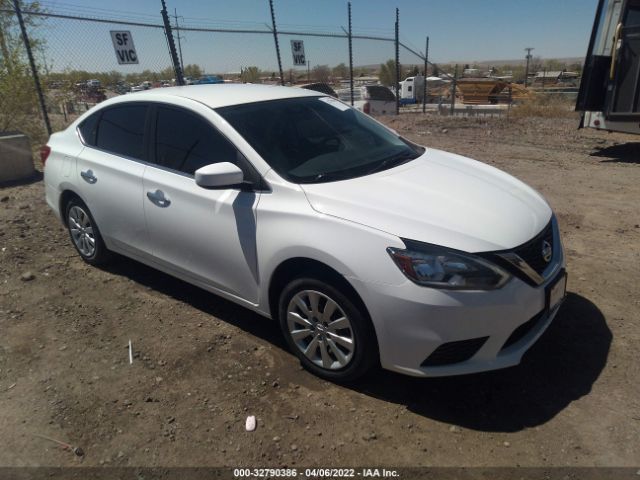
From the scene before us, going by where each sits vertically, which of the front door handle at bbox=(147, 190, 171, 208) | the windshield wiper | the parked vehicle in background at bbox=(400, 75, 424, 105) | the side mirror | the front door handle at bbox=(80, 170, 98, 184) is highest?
the side mirror

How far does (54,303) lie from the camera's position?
4062 mm

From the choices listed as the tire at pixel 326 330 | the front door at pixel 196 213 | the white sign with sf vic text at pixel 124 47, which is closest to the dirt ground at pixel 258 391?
the tire at pixel 326 330

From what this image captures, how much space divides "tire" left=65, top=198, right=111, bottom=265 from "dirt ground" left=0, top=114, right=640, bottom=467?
21 centimetres

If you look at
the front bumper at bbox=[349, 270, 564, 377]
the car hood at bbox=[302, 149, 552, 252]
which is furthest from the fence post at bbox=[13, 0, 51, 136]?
the front bumper at bbox=[349, 270, 564, 377]

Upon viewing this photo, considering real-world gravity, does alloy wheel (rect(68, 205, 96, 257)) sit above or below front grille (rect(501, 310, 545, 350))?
above

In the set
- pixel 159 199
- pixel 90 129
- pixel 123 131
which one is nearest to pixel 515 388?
pixel 159 199

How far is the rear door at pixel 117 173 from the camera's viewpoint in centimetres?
372

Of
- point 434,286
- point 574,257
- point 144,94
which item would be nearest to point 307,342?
point 434,286

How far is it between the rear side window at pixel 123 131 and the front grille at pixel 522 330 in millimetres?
2867

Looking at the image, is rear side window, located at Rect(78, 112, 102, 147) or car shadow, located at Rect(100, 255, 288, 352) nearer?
car shadow, located at Rect(100, 255, 288, 352)

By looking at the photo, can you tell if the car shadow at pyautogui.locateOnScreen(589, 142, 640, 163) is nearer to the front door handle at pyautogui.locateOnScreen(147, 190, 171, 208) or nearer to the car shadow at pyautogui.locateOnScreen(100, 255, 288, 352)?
the car shadow at pyautogui.locateOnScreen(100, 255, 288, 352)

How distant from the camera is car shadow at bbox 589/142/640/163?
8.09 m

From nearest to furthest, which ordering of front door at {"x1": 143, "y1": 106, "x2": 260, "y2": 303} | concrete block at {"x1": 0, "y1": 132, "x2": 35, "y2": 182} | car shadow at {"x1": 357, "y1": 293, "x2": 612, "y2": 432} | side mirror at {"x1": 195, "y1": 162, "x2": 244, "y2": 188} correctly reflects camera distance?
car shadow at {"x1": 357, "y1": 293, "x2": 612, "y2": 432}
side mirror at {"x1": 195, "y1": 162, "x2": 244, "y2": 188}
front door at {"x1": 143, "y1": 106, "x2": 260, "y2": 303}
concrete block at {"x1": 0, "y1": 132, "x2": 35, "y2": 182}

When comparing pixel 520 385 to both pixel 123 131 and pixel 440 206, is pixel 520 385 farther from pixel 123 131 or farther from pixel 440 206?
pixel 123 131
